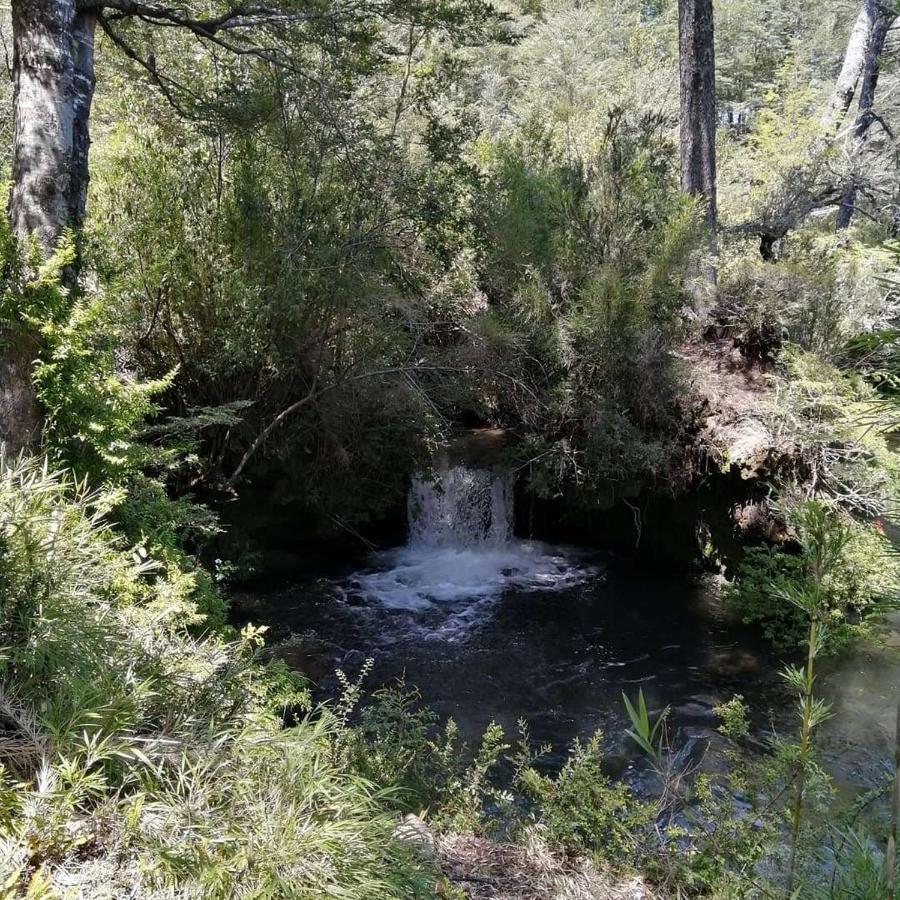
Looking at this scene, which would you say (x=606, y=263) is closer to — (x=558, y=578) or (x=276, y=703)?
(x=558, y=578)

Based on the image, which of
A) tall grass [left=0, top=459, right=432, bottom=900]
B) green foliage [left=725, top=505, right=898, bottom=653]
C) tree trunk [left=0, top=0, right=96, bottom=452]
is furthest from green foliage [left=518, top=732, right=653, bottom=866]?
tree trunk [left=0, top=0, right=96, bottom=452]

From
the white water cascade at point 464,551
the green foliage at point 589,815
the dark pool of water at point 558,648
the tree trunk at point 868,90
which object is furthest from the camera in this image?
the tree trunk at point 868,90

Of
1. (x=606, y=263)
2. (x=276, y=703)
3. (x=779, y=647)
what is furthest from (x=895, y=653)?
(x=276, y=703)

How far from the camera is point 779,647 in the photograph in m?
6.55

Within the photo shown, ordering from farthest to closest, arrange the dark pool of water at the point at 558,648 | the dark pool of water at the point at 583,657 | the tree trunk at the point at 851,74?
1. the tree trunk at the point at 851,74
2. the dark pool of water at the point at 558,648
3. the dark pool of water at the point at 583,657

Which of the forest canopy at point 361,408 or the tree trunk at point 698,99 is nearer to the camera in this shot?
the forest canopy at point 361,408

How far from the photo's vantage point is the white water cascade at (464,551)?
8039 millimetres

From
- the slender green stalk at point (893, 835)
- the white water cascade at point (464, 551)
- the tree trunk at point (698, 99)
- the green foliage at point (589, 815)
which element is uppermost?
the tree trunk at point (698, 99)

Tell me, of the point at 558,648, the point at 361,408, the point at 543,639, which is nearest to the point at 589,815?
the point at 558,648

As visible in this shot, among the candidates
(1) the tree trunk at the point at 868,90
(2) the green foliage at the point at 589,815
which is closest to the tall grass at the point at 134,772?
(2) the green foliage at the point at 589,815

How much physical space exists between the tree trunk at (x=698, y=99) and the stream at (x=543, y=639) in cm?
453

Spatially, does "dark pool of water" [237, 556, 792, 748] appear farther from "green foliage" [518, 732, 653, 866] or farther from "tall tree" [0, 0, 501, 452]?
"tall tree" [0, 0, 501, 452]

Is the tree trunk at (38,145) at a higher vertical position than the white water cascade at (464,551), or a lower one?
higher

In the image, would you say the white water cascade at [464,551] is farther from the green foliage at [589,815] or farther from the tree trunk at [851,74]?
the tree trunk at [851,74]
